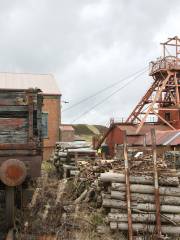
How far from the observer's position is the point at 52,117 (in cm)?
3294

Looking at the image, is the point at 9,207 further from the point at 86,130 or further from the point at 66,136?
the point at 86,130

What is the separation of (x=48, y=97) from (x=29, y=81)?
2972mm

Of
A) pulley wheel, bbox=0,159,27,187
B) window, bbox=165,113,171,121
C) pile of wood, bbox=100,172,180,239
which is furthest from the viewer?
window, bbox=165,113,171,121

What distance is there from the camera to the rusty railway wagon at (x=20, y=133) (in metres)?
7.35

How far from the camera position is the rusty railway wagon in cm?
735

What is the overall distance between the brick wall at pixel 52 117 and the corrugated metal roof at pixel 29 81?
0.58 meters

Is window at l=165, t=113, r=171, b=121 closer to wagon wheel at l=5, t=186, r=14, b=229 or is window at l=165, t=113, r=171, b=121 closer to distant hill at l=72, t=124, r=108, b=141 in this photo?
distant hill at l=72, t=124, r=108, b=141

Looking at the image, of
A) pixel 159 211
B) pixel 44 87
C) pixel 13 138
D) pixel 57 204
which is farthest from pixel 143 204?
pixel 44 87

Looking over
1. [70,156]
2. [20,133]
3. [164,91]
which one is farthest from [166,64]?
[20,133]

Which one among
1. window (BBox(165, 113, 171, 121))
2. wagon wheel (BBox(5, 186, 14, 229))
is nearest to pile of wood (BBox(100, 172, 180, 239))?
wagon wheel (BBox(5, 186, 14, 229))

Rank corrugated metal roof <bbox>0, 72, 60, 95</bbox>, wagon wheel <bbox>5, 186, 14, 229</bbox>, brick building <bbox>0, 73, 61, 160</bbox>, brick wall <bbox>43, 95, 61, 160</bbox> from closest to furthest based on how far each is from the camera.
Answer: wagon wheel <bbox>5, 186, 14, 229</bbox> → brick building <bbox>0, 73, 61, 160</bbox> → brick wall <bbox>43, 95, 61, 160</bbox> → corrugated metal roof <bbox>0, 72, 60, 95</bbox>

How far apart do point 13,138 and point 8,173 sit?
81 cm

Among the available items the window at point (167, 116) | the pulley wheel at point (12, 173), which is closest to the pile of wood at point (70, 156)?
the pulley wheel at point (12, 173)

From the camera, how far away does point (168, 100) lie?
44.5 metres
